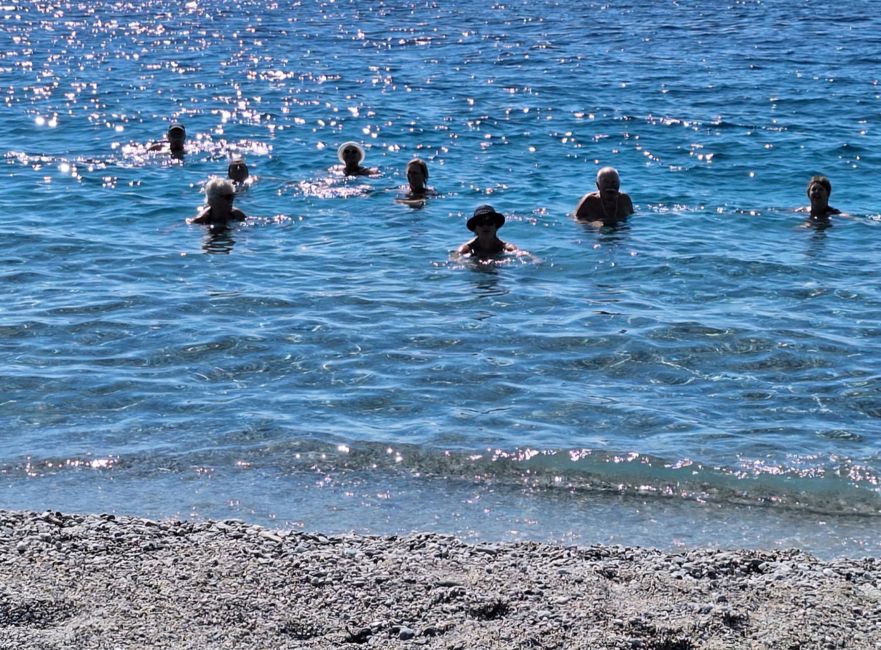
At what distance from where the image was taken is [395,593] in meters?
6.88

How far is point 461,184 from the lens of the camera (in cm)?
1888

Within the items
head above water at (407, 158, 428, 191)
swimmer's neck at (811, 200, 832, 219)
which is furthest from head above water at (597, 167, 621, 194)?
head above water at (407, 158, 428, 191)

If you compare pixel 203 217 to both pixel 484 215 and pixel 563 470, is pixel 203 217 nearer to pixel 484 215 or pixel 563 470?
pixel 484 215

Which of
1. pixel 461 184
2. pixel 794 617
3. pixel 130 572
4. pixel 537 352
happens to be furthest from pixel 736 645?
pixel 461 184

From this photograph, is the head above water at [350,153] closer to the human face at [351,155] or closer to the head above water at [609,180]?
the human face at [351,155]

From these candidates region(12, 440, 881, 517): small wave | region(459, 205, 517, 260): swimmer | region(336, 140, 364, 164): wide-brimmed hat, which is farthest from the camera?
region(336, 140, 364, 164): wide-brimmed hat

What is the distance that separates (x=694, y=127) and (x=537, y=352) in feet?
37.4

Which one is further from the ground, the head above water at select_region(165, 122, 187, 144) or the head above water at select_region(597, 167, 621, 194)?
the head above water at select_region(165, 122, 187, 144)

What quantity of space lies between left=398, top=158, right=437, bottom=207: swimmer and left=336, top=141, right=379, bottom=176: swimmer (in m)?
1.44

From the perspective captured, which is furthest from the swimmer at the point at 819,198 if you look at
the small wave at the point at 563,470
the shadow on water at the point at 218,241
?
the small wave at the point at 563,470

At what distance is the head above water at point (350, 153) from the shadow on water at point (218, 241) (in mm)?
3131

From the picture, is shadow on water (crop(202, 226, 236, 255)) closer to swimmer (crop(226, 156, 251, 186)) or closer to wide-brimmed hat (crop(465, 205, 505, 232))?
swimmer (crop(226, 156, 251, 186))

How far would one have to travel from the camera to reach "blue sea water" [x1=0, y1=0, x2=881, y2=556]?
888cm

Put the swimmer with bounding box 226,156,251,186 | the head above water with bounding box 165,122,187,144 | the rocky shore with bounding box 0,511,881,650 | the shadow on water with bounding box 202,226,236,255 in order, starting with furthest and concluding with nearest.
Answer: the head above water with bounding box 165,122,187,144
the swimmer with bounding box 226,156,251,186
the shadow on water with bounding box 202,226,236,255
the rocky shore with bounding box 0,511,881,650
